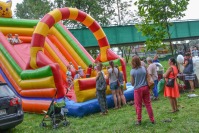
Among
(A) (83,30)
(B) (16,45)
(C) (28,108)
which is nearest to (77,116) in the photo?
(C) (28,108)

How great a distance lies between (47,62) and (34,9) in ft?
105

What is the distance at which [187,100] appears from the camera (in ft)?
27.9

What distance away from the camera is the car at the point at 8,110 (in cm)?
585

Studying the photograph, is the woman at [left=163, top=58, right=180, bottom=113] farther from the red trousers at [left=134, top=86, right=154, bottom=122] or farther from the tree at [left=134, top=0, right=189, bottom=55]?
the tree at [left=134, top=0, right=189, bottom=55]

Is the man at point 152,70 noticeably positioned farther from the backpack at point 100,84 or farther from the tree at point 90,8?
the tree at point 90,8

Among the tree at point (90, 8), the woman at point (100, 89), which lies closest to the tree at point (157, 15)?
the woman at point (100, 89)

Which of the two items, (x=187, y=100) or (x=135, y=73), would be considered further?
(x=187, y=100)

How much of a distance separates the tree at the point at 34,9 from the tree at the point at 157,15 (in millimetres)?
24239

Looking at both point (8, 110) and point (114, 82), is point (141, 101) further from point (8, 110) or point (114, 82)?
point (8, 110)

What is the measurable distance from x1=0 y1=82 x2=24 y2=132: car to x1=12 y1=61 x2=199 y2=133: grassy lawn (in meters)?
0.60

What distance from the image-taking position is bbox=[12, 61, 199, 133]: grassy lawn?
222 inches

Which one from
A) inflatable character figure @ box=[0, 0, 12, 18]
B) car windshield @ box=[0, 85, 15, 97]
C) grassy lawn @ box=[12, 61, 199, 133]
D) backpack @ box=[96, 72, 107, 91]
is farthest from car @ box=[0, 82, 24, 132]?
inflatable character figure @ box=[0, 0, 12, 18]

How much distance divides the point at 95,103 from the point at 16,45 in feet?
17.0

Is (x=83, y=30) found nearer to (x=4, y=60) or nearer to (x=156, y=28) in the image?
(x=156, y=28)
